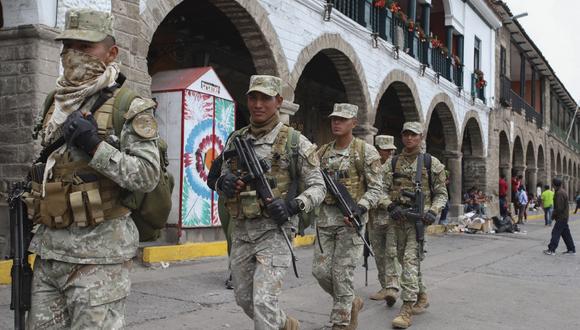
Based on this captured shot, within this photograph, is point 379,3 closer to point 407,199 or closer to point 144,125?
point 407,199

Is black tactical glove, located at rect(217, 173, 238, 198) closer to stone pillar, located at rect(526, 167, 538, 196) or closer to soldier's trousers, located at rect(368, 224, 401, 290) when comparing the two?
soldier's trousers, located at rect(368, 224, 401, 290)

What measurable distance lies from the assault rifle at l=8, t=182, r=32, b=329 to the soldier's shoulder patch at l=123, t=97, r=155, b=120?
25.5 inches

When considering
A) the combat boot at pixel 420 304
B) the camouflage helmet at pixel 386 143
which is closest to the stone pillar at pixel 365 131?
the camouflage helmet at pixel 386 143

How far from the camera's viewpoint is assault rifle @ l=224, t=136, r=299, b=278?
349cm

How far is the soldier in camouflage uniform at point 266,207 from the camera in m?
3.41

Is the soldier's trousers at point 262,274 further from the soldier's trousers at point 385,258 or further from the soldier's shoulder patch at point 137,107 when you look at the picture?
the soldier's trousers at point 385,258

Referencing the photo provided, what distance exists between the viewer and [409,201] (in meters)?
5.61

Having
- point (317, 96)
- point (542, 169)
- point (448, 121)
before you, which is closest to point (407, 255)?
point (317, 96)

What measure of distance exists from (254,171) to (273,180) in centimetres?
22

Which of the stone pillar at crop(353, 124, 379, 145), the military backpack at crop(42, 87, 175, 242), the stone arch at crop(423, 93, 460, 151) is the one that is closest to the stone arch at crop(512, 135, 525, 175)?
the stone arch at crop(423, 93, 460, 151)

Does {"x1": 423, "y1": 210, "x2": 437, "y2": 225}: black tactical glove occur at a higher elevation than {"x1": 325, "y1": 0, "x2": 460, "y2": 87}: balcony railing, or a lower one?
lower

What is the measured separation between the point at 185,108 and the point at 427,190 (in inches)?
146

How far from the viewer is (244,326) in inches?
191

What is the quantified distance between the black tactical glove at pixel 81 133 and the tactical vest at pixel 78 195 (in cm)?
14
